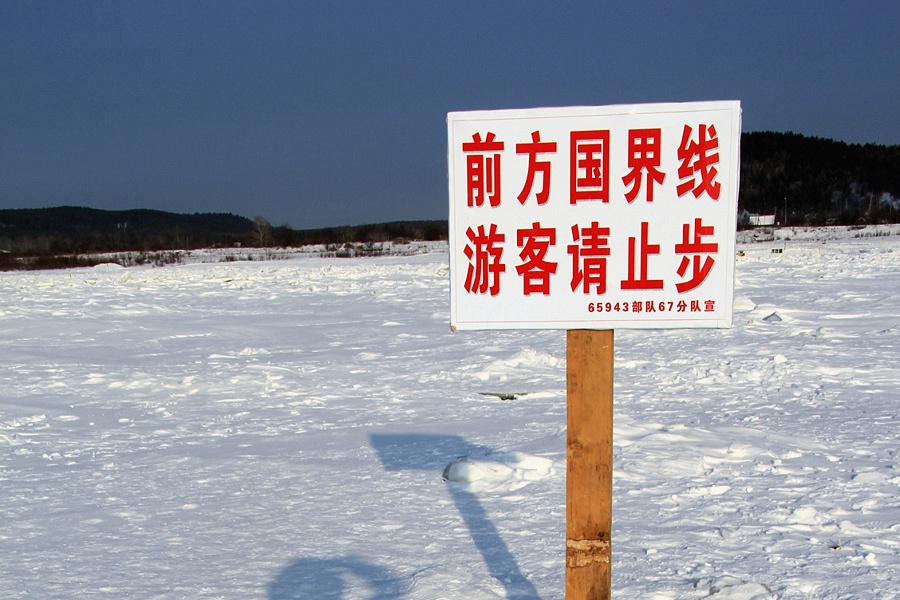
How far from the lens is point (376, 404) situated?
21.1 ft

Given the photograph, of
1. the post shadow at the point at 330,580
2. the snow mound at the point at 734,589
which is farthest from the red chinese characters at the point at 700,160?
the post shadow at the point at 330,580

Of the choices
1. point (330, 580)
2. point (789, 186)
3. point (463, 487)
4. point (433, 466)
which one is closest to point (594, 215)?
point (330, 580)

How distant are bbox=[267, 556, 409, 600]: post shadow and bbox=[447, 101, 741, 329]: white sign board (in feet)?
4.46

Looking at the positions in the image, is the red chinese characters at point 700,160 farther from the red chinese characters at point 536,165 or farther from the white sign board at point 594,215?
the red chinese characters at point 536,165

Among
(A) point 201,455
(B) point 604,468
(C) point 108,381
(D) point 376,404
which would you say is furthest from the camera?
(C) point 108,381

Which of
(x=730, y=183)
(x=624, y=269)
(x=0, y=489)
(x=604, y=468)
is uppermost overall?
(x=730, y=183)

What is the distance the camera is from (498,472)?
4395mm

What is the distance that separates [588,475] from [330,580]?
1.36 metres

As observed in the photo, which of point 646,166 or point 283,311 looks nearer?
point 646,166

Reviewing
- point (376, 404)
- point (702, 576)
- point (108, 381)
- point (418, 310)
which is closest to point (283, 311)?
point (418, 310)

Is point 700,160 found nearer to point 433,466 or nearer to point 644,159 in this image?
point 644,159

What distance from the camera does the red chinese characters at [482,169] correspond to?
7.54 feet

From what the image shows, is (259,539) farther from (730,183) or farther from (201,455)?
(730,183)

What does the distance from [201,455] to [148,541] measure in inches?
57.9
